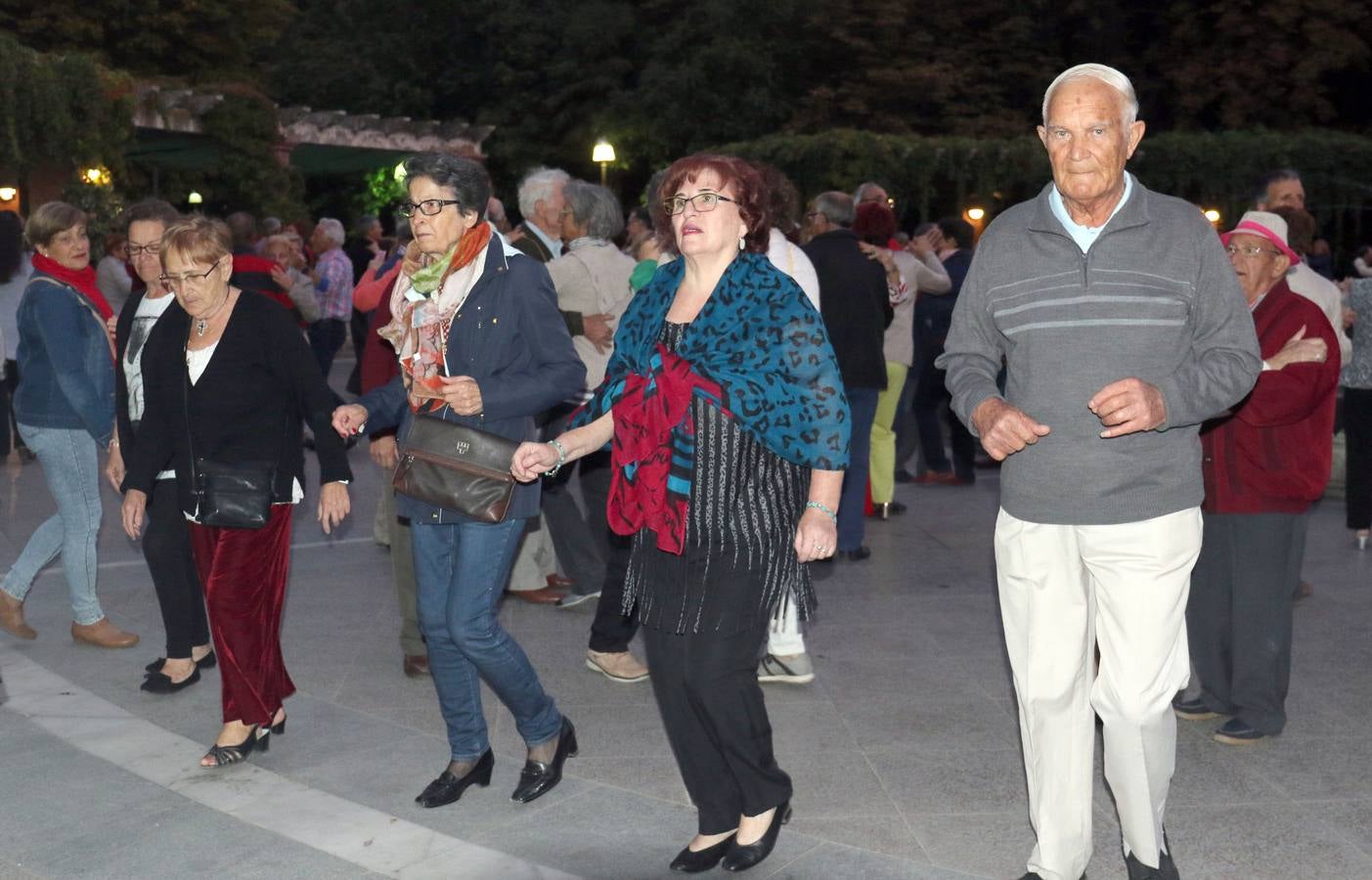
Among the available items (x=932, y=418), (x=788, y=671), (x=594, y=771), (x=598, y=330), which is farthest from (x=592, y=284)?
(x=932, y=418)

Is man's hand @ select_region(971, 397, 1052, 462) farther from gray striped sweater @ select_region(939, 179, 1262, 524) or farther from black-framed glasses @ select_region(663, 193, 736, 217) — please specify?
black-framed glasses @ select_region(663, 193, 736, 217)

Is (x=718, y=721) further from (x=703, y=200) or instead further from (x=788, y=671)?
(x=788, y=671)

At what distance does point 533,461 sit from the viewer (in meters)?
4.34

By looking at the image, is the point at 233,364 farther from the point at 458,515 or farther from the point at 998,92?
the point at 998,92

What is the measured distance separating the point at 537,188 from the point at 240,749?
337 cm

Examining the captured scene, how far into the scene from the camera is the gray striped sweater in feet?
12.4

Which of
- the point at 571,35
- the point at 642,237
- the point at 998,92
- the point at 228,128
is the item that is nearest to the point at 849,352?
the point at 642,237

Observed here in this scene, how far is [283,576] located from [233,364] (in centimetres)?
76

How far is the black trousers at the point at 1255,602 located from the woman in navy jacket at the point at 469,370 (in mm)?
2383

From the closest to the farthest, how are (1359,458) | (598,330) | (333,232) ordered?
(598,330), (1359,458), (333,232)

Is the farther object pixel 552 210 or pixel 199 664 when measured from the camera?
pixel 552 210

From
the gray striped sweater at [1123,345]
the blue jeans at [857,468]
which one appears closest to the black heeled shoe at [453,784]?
the gray striped sweater at [1123,345]

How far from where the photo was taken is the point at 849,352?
28.0 feet

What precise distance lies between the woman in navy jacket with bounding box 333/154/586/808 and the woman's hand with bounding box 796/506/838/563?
38.2 inches
